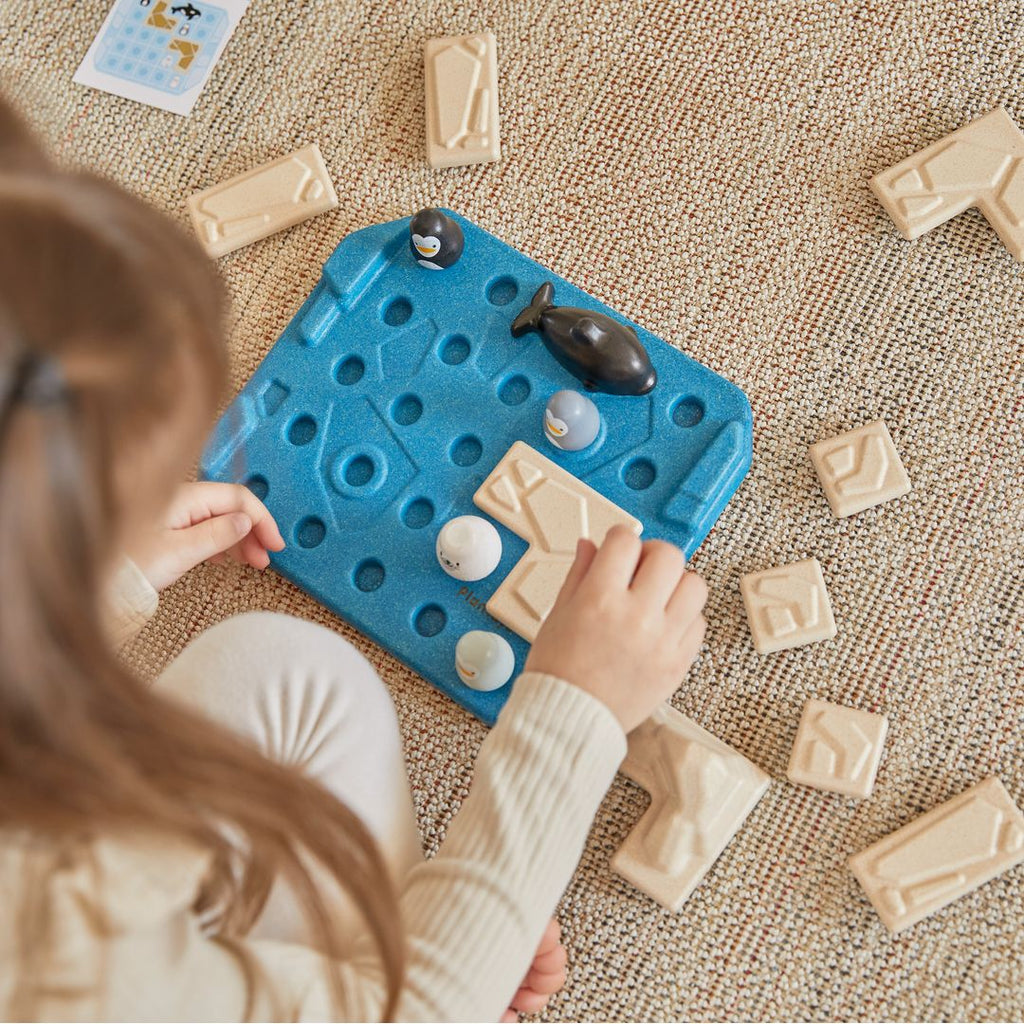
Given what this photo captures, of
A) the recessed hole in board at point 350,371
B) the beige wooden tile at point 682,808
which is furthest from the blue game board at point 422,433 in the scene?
the beige wooden tile at point 682,808

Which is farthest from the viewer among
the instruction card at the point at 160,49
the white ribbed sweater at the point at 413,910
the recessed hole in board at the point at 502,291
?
the instruction card at the point at 160,49

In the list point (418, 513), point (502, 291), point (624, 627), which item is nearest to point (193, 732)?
point (624, 627)

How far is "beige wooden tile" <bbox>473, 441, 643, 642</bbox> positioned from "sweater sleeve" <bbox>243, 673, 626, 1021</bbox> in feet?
0.41

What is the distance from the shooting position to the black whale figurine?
0.68 metres

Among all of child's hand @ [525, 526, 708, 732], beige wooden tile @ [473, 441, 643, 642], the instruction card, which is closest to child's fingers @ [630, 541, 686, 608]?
child's hand @ [525, 526, 708, 732]

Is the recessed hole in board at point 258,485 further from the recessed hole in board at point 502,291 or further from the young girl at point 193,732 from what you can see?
the recessed hole in board at point 502,291

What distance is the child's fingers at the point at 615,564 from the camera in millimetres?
560

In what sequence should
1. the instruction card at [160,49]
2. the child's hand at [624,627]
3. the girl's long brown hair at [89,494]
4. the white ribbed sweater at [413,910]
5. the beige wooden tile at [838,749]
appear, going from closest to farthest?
the girl's long brown hair at [89,494], the white ribbed sweater at [413,910], the child's hand at [624,627], the beige wooden tile at [838,749], the instruction card at [160,49]

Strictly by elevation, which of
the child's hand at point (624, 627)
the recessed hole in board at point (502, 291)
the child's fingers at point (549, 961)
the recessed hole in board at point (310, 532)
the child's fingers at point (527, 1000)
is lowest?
the child's fingers at point (527, 1000)

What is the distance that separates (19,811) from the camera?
38cm

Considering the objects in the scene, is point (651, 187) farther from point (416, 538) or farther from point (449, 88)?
point (416, 538)

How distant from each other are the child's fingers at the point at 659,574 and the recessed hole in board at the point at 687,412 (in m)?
0.16

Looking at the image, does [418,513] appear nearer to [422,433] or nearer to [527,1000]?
[422,433]

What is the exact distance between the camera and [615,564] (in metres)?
0.56
